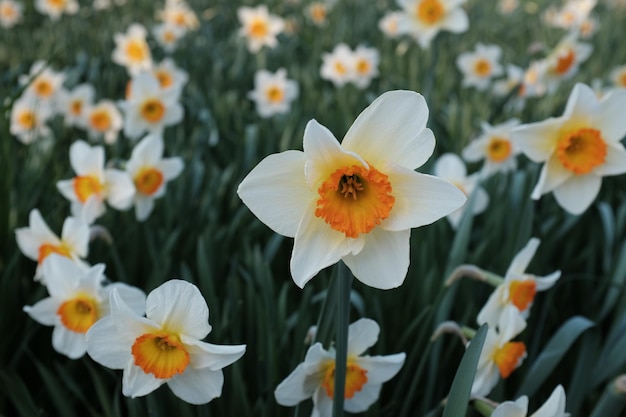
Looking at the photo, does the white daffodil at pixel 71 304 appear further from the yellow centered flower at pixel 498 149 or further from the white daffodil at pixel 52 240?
the yellow centered flower at pixel 498 149

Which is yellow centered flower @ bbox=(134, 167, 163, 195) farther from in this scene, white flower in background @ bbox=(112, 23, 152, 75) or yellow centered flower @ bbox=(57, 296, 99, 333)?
white flower in background @ bbox=(112, 23, 152, 75)

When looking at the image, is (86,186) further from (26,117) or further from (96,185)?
(26,117)

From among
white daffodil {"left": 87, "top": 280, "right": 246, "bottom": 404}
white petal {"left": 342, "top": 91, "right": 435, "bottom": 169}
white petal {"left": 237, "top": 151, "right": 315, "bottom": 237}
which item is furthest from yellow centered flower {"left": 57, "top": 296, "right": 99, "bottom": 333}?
white petal {"left": 342, "top": 91, "right": 435, "bottom": 169}

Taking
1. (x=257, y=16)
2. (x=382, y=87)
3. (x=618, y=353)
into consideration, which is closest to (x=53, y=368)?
(x=618, y=353)

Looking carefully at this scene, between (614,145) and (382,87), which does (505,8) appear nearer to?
(382,87)

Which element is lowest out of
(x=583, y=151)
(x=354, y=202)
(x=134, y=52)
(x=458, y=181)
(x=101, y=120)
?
(x=101, y=120)

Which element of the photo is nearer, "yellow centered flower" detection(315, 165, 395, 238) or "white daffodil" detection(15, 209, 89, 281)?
"yellow centered flower" detection(315, 165, 395, 238)

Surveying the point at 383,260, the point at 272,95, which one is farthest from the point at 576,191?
the point at 272,95
